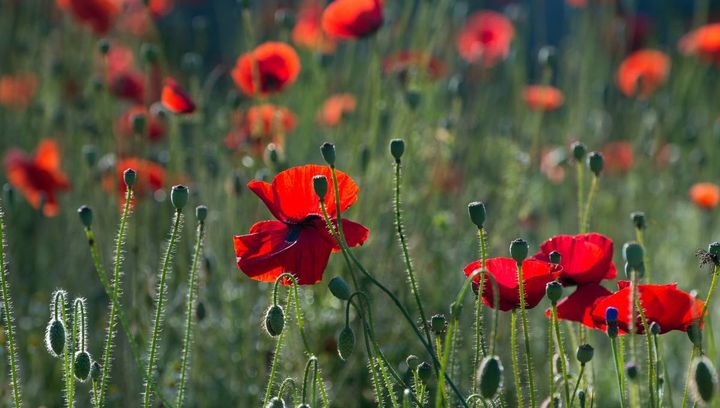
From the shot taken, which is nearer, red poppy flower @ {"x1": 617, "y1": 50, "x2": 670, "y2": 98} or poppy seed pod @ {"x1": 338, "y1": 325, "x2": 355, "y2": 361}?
poppy seed pod @ {"x1": 338, "y1": 325, "x2": 355, "y2": 361}

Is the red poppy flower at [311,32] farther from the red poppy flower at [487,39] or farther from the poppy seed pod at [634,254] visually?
the poppy seed pod at [634,254]

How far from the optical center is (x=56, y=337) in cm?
172

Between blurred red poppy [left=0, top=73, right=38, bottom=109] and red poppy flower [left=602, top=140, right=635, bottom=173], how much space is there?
91.3 inches

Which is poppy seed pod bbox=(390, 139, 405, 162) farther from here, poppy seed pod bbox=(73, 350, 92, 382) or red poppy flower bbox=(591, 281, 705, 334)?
poppy seed pod bbox=(73, 350, 92, 382)

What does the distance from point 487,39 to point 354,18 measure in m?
1.65

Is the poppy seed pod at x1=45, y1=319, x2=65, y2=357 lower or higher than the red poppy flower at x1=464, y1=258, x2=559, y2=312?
lower

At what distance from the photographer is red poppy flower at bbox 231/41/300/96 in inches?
120

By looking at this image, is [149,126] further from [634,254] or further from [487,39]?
[634,254]

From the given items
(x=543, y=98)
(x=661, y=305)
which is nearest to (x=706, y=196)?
(x=543, y=98)

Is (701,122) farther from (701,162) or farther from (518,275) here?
(518,275)

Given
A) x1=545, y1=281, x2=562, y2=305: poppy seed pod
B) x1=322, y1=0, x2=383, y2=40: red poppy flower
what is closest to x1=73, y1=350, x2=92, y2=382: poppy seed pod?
x1=545, y1=281, x2=562, y2=305: poppy seed pod

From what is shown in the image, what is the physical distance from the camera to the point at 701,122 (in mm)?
5273

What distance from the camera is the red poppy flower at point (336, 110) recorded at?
374cm

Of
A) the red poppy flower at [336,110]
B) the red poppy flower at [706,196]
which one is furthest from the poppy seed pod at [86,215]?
the red poppy flower at [706,196]
